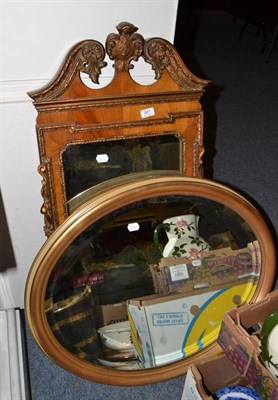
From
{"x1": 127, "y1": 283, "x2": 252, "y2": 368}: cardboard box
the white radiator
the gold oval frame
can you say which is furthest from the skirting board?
{"x1": 127, "y1": 283, "x2": 252, "y2": 368}: cardboard box

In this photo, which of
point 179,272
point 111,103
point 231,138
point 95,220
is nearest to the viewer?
point 95,220

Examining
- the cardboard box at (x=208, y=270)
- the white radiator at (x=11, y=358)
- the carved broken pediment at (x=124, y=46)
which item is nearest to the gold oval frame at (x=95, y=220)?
the cardboard box at (x=208, y=270)

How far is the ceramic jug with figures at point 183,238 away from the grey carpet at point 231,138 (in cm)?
41

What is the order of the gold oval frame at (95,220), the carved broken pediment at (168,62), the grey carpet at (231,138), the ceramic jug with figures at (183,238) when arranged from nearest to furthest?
1. the gold oval frame at (95,220)
2. the carved broken pediment at (168,62)
3. the ceramic jug with figures at (183,238)
4. the grey carpet at (231,138)

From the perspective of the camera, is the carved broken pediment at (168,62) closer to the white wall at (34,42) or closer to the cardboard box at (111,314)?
the white wall at (34,42)

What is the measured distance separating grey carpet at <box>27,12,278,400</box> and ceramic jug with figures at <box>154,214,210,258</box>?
0.41m

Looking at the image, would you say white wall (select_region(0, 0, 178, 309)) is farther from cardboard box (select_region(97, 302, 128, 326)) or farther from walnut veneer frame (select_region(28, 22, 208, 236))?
Result: cardboard box (select_region(97, 302, 128, 326))

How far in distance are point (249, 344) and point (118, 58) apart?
0.66m

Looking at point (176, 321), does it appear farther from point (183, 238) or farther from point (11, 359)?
point (11, 359)

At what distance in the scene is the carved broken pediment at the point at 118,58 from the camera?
0.79 metres

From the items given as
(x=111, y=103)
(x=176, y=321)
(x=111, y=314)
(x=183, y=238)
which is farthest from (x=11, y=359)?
(x=111, y=103)

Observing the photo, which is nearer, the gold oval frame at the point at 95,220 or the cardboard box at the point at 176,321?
the gold oval frame at the point at 95,220

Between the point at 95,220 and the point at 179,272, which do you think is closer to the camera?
the point at 95,220

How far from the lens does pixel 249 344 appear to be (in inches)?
33.1
